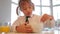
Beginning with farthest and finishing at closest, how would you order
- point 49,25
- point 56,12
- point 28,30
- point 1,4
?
point 56,12 < point 1,4 < point 49,25 < point 28,30

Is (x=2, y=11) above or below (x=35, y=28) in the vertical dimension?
above

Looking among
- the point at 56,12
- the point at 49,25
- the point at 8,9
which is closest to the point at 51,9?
the point at 56,12

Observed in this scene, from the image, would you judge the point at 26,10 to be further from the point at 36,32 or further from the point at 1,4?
the point at 1,4

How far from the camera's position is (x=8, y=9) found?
2.42 metres

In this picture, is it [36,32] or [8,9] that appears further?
[8,9]

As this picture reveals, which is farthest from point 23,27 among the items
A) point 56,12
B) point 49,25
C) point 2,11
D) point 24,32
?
point 56,12

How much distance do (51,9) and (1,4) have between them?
4.86 feet

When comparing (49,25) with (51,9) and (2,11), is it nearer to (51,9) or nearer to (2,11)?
(2,11)

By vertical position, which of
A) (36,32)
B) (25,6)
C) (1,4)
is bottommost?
(36,32)

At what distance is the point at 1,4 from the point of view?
2293 mm

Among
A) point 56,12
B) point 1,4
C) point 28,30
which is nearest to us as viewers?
point 28,30

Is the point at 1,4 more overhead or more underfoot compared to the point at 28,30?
more overhead

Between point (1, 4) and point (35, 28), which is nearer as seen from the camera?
point (35, 28)

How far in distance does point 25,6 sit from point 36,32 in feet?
0.46
